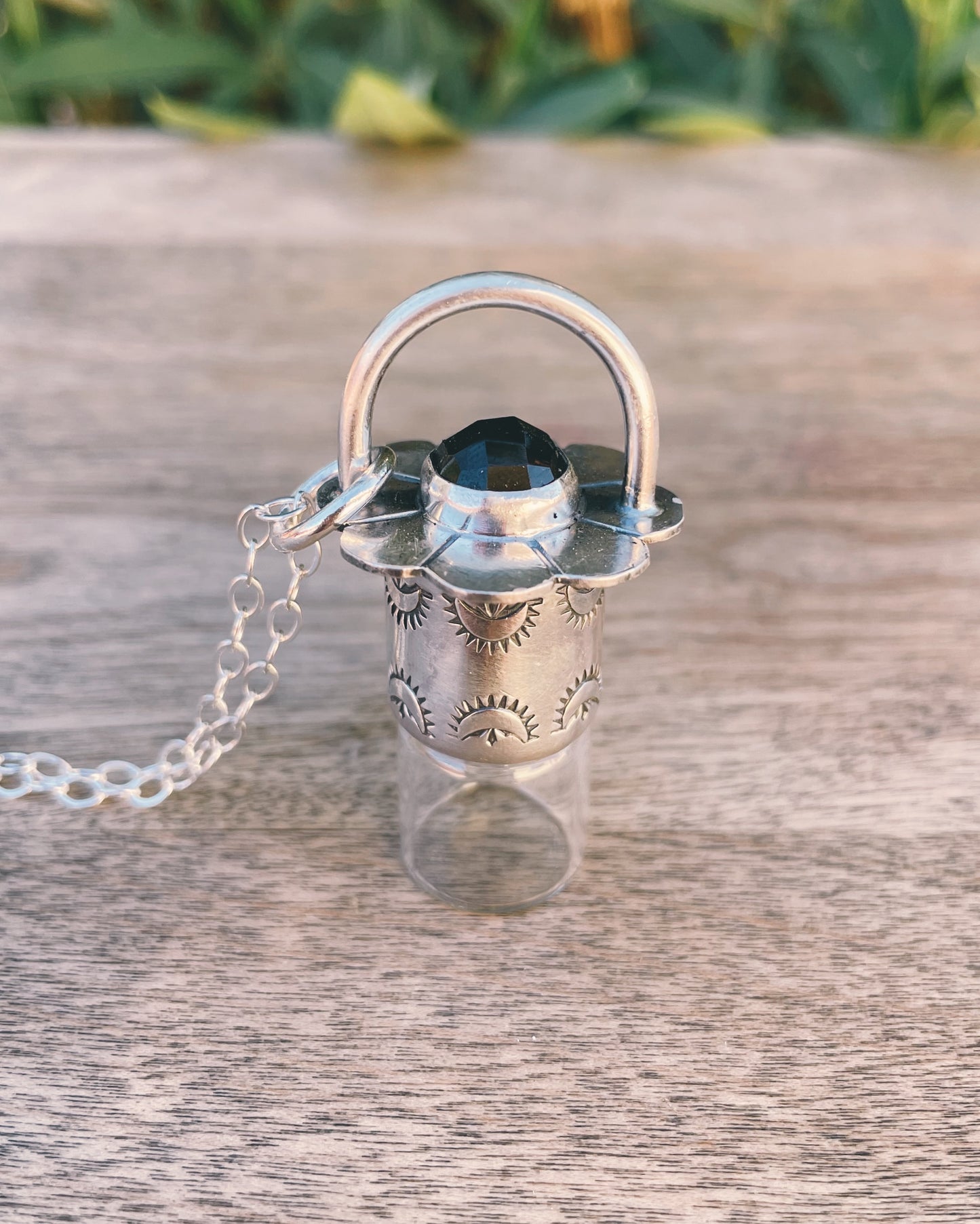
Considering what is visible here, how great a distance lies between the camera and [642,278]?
1220mm

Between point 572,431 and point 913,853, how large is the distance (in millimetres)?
518

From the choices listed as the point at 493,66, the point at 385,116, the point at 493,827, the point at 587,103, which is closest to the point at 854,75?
the point at 587,103

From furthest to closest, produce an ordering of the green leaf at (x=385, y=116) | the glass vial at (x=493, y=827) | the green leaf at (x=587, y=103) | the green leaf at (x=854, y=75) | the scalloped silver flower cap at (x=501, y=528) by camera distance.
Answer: the green leaf at (x=854, y=75), the green leaf at (x=587, y=103), the green leaf at (x=385, y=116), the glass vial at (x=493, y=827), the scalloped silver flower cap at (x=501, y=528)

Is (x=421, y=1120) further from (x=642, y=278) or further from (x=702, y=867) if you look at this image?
(x=642, y=278)

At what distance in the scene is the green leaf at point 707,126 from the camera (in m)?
1.39

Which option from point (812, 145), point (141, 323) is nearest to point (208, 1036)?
point (141, 323)

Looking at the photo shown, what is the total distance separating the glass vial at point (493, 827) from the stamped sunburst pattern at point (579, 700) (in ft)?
0.13

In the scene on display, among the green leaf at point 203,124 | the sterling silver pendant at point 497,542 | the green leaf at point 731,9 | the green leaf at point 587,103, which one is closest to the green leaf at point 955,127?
the green leaf at point 731,9

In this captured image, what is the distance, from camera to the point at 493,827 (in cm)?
67

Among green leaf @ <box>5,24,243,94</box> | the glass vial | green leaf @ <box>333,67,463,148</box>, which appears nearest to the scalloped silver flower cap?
the glass vial

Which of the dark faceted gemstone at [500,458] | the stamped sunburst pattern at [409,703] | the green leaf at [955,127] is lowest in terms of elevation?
the stamped sunburst pattern at [409,703]

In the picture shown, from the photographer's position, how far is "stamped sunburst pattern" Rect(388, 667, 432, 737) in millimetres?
541

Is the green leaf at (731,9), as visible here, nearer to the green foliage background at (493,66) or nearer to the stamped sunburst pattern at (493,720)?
the green foliage background at (493,66)

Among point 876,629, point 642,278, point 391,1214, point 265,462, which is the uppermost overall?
point 642,278
